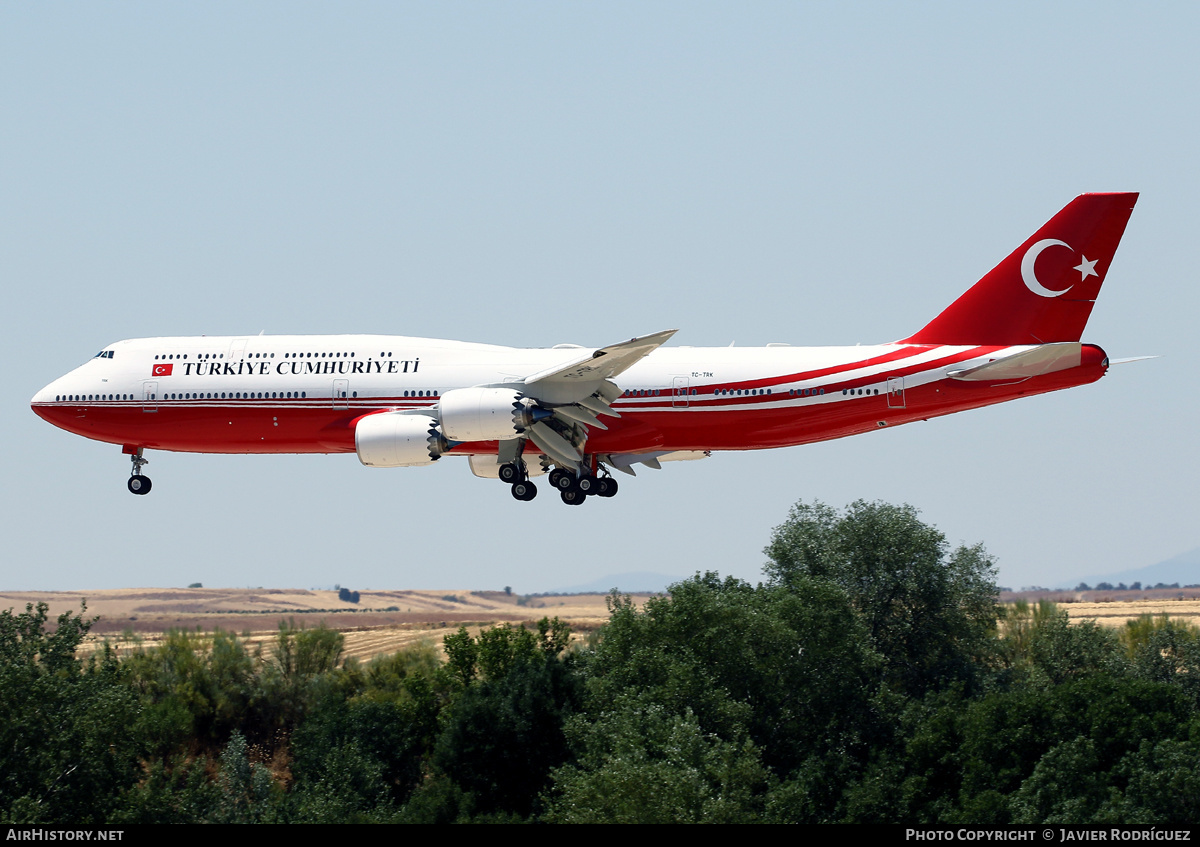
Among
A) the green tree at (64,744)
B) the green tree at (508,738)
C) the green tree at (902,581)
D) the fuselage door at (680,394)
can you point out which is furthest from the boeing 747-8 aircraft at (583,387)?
the green tree at (902,581)

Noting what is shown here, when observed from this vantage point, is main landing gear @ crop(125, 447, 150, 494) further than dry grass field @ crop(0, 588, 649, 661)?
No

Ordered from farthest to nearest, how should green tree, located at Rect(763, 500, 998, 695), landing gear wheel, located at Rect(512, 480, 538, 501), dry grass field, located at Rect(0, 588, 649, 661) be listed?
dry grass field, located at Rect(0, 588, 649, 661) → green tree, located at Rect(763, 500, 998, 695) → landing gear wheel, located at Rect(512, 480, 538, 501)

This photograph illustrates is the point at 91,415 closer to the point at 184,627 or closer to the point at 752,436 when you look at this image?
the point at 752,436

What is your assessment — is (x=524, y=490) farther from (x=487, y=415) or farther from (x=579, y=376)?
(x=579, y=376)

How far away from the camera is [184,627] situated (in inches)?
3310

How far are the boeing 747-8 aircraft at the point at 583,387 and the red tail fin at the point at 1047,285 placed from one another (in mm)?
44

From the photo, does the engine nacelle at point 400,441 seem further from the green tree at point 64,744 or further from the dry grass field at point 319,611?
the dry grass field at point 319,611

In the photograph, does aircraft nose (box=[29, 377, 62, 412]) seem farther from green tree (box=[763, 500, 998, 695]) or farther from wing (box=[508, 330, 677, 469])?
green tree (box=[763, 500, 998, 695])

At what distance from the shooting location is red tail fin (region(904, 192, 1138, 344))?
40531 millimetres

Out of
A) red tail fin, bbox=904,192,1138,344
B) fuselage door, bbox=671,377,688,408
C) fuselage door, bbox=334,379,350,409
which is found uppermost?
red tail fin, bbox=904,192,1138,344

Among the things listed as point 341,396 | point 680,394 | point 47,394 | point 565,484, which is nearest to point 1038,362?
point 680,394

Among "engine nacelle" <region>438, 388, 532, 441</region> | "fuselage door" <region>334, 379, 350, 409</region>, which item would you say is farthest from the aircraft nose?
"engine nacelle" <region>438, 388, 532, 441</region>

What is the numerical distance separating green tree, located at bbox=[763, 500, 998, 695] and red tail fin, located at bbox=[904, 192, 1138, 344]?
33355mm

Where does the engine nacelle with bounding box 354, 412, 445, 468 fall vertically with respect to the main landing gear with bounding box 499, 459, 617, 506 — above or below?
above
